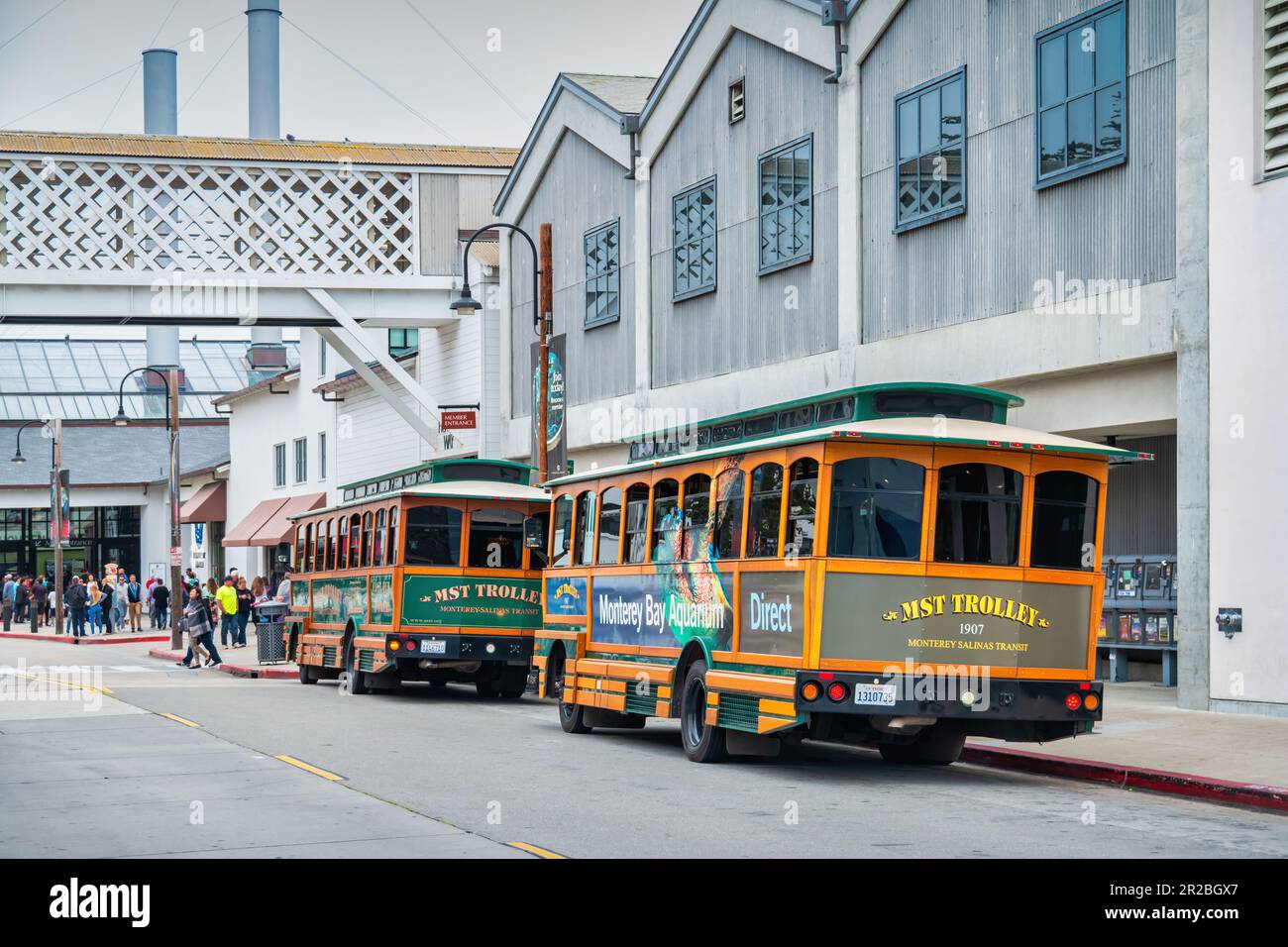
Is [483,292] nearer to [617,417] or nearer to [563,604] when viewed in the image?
[617,417]

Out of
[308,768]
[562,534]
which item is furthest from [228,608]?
[308,768]

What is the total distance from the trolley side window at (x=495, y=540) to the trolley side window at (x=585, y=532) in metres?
4.38

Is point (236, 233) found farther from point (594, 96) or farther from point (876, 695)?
point (876, 695)

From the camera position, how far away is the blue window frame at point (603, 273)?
108 feet

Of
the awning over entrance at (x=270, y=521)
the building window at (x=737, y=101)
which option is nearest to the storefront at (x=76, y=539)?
the awning over entrance at (x=270, y=521)

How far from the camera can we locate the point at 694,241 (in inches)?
1176

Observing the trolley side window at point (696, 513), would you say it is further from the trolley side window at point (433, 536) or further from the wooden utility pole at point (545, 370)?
the wooden utility pole at point (545, 370)

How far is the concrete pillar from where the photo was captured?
18.3m

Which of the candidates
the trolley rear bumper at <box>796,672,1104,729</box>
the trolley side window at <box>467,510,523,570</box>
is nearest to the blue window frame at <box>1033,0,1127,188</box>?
the trolley rear bumper at <box>796,672,1104,729</box>

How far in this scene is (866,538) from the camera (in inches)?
557

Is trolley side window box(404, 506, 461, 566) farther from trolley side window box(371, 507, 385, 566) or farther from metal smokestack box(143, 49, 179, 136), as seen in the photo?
metal smokestack box(143, 49, 179, 136)

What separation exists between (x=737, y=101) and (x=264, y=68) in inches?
2182

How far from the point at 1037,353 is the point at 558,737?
7571 mm
